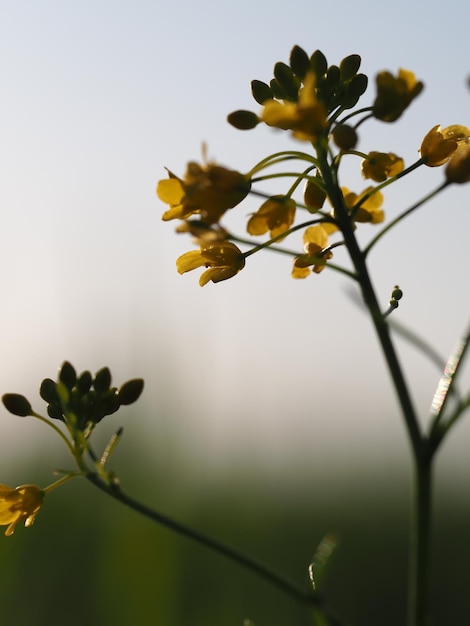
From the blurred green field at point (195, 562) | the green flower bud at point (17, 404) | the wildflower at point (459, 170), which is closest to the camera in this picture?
the wildflower at point (459, 170)

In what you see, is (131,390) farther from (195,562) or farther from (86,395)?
(195,562)

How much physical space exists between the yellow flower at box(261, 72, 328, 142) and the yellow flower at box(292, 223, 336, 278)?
0.31 meters

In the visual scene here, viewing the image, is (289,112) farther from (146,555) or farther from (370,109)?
(146,555)

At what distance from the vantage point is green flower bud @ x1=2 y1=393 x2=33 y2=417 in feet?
6.68

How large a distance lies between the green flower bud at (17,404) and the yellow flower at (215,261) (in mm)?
485

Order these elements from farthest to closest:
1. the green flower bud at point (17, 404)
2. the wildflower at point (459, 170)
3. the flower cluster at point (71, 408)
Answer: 1. the green flower bud at point (17, 404)
2. the flower cluster at point (71, 408)
3. the wildflower at point (459, 170)

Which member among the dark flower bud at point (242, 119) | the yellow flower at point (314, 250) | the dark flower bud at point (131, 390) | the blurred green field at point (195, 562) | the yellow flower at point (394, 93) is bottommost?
the blurred green field at point (195, 562)

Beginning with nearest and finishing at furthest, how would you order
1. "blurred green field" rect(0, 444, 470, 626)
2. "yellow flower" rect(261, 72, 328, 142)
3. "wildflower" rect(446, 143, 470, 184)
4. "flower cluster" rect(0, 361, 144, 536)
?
1. "yellow flower" rect(261, 72, 328, 142)
2. "wildflower" rect(446, 143, 470, 184)
3. "flower cluster" rect(0, 361, 144, 536)
4. "blurred green field" rect(0, 444, 470, 626)

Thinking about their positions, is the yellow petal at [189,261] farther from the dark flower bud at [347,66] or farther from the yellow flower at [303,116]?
the dark flower bud at [347,66]

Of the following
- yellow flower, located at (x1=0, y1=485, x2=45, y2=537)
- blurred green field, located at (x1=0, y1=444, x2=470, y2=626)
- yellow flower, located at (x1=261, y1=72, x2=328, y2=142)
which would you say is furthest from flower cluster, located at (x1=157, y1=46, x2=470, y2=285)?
blurred green field, located at (x1=0, y1=444, x2=470, y2=626)

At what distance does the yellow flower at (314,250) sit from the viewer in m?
1.91

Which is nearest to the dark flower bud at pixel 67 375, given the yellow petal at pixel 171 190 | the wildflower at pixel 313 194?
the yellow petal at pixel 171 190

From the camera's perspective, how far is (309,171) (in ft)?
5.94

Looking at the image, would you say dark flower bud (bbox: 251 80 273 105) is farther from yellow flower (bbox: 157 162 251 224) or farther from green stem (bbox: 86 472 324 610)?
green stem (bbox: 86 472 324 610)
